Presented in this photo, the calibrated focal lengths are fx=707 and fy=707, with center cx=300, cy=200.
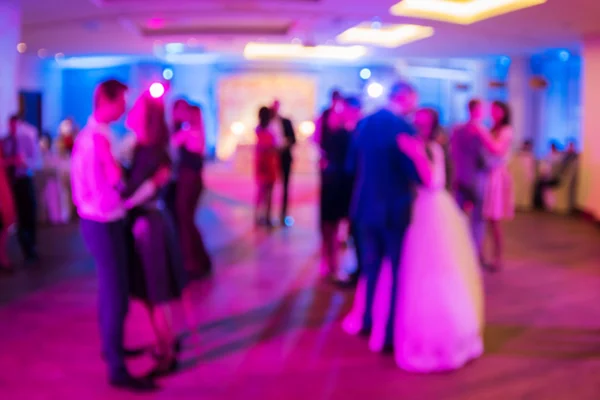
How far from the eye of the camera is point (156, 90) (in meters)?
3.89

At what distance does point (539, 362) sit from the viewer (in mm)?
4211

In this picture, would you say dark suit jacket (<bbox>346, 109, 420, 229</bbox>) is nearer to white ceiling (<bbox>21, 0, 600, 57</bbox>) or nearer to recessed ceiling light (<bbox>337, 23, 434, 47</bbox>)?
white ceiling (<bbox>21, 0, 600, 57</bbox>)

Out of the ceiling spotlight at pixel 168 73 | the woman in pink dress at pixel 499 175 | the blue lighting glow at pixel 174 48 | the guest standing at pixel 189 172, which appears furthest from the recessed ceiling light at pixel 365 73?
the guest standing at pixel 189 172

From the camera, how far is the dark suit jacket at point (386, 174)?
4.16m

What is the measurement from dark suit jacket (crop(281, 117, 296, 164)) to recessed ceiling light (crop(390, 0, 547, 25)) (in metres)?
1.93

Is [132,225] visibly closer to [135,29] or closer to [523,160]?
[135,29]

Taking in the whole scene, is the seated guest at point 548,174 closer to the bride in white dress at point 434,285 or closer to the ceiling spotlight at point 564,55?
the ceiling spotlight at point 564,55

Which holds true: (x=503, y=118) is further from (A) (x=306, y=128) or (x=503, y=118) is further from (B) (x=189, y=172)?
(A) (x=306, y=128)

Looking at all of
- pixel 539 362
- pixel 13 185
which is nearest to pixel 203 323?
pixel 539 362

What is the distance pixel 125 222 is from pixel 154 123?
0.55 meters

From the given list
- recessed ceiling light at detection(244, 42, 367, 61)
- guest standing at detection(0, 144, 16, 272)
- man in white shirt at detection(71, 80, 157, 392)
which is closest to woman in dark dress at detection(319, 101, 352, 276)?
man in white shirt at detection(71, 80, 157, 392)

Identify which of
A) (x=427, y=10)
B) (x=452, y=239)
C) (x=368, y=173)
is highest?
(x=427, y=10)

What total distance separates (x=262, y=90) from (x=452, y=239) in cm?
1726

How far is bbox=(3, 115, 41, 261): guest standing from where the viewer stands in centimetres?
701
